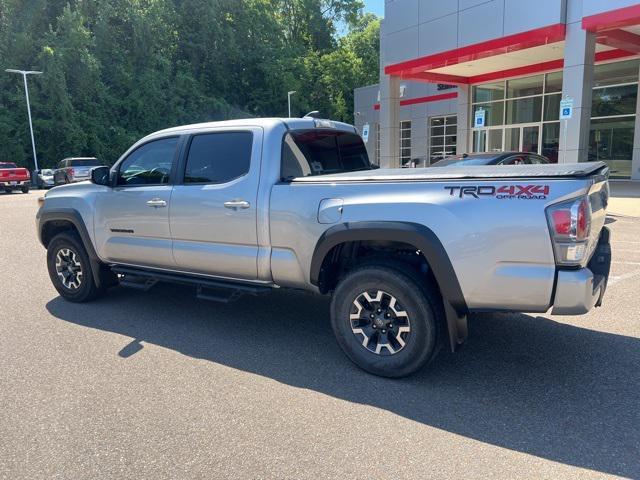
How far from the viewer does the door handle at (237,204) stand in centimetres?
443

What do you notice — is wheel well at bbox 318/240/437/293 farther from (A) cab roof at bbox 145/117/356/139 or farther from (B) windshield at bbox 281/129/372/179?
(A) cab roof at bbox 145/117/356/139

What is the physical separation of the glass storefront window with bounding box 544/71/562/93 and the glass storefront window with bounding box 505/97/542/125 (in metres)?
0.55

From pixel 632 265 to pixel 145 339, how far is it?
649 cm

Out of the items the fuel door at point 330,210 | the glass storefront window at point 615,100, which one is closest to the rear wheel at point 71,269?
the fuel door at point 330,210

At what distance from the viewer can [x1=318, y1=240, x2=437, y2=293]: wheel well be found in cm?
389

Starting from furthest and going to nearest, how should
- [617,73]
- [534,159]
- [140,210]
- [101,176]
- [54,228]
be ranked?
1. [617,73]
2. [534,159]
3. [54,228]
4. [101,176]
5. [140,210]

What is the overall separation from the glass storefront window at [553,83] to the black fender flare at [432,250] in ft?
67.2

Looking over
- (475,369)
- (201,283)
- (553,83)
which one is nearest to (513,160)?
(475,369)

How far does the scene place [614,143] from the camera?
2072 centimetres

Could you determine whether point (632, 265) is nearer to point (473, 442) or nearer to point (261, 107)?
point (473, 442)

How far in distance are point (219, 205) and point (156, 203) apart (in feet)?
2.77

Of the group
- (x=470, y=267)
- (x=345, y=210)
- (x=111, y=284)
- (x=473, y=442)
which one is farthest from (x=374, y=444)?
(x=111, y=284)

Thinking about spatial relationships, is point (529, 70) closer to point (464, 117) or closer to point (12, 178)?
point (464, 117)

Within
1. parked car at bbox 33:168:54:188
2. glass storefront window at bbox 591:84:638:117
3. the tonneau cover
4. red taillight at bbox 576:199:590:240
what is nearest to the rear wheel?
the tonneau cover
